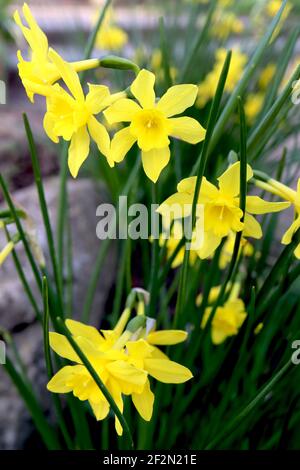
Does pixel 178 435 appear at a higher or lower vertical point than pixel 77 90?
lower

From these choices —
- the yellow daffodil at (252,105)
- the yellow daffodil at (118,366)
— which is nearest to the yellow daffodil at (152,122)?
the yellow daffodil at (118,366)

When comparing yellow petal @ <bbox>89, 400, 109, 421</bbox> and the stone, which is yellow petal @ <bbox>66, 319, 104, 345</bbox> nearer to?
yellow petal @ <bbox>89, 400, 109, 421</bbox>

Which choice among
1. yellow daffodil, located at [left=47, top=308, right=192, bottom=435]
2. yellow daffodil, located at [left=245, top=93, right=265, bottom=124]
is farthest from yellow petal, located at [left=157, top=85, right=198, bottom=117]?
yellow daffodil, located at [left=245, top=93, right=265, bottom=124]

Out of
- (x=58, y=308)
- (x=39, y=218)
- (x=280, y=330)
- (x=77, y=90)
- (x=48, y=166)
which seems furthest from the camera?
(x=48, y=166)

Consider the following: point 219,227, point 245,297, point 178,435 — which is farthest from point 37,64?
point 178,435

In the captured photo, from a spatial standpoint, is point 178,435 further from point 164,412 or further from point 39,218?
point 39,218

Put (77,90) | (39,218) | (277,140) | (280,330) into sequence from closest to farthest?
1. (77,90)
2. (280,330)
3. (277,140)
4. (39,218)
